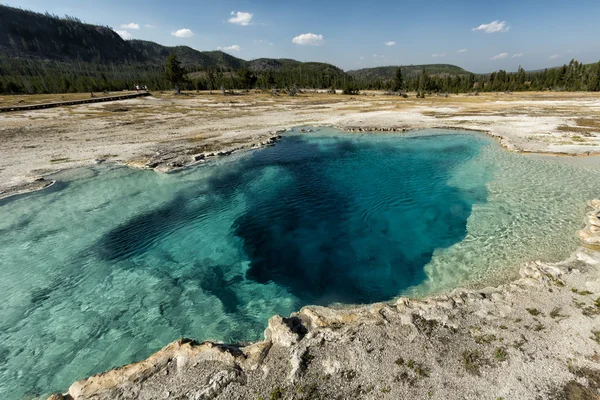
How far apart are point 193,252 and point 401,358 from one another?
37.6 feet

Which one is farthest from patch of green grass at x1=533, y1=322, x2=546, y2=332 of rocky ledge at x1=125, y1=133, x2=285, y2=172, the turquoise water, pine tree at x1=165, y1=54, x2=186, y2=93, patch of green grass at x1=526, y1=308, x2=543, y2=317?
pine tree at x1=165, y1=54, x2=186, y2=93

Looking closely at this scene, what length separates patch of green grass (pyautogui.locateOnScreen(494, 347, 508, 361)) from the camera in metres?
6.88

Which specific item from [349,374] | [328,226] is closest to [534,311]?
[349,374]

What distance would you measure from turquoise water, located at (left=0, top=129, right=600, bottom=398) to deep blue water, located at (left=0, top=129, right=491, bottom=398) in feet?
0.26

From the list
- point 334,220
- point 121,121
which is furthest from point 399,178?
point 121,121

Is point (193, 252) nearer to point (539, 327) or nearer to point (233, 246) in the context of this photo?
point (233, 246)

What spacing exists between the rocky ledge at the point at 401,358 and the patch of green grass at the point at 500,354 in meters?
0.03

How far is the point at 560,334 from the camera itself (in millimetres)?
7473

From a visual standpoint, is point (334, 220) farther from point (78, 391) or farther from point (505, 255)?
point (78, 391)

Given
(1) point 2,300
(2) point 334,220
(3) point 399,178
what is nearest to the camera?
(1) point 2,300

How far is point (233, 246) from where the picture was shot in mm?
15031

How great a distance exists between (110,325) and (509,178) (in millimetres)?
27814

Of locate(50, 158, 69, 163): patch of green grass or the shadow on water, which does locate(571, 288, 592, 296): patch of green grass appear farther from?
locate(50, 158, 69, 163): patch of green grass

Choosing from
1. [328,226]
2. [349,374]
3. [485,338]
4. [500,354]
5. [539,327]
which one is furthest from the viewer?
[328,226]
